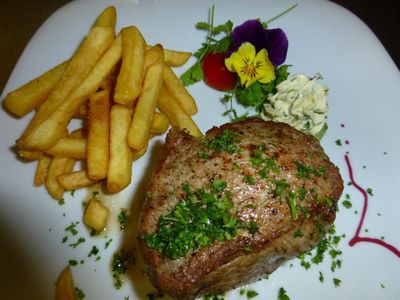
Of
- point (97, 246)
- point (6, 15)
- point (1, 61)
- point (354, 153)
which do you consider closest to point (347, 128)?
point (354, 153)

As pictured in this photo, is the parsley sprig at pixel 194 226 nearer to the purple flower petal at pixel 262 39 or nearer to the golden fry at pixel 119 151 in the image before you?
the golden fry at pixel 119 151

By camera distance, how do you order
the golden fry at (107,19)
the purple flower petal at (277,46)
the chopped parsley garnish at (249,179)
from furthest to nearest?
the purple flower petal at (277,46)
the golden fry at (107,19)
the chopped parsley garnish at (249,179)

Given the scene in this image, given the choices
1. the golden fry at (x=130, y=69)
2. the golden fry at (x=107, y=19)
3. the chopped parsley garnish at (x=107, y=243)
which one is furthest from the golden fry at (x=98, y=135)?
the golden fry at (x=107, y=19)

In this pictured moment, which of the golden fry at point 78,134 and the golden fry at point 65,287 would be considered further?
the golden fry at point 78,134

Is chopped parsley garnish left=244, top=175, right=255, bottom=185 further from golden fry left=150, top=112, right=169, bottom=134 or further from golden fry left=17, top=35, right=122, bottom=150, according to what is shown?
golden fry left=17, top=35, right=122, bottom=150

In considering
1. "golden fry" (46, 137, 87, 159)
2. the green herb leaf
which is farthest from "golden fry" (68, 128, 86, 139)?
the green herb leaf

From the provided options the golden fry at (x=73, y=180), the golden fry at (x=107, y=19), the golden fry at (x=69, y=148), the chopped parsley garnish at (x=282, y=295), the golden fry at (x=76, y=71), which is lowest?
the chopped parsley garnish at (x=282, y=295)

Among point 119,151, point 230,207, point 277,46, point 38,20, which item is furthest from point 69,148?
point 38,20
